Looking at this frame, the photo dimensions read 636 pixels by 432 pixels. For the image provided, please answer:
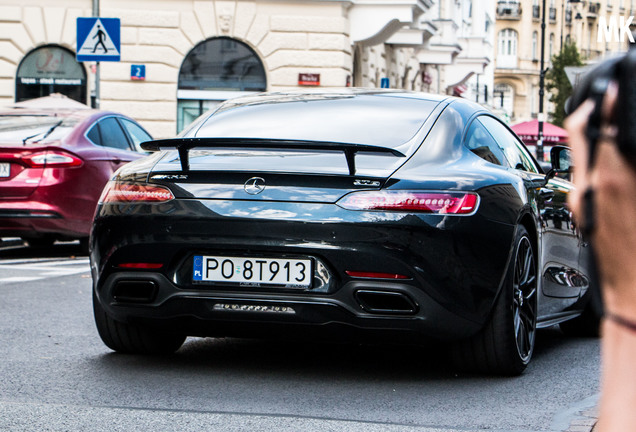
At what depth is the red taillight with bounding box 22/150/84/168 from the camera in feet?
39.7

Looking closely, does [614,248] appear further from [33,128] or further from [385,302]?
[33,128]

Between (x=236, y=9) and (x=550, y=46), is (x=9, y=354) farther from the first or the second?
(x=550, y=46)

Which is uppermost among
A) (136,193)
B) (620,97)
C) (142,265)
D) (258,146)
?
(620,97)

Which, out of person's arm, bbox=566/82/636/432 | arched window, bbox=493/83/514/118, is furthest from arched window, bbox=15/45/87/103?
arched window, bbox=493/83/514/118

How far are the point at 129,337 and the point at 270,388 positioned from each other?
1.01 meters

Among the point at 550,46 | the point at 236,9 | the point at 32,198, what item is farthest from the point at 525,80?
the point at 32,198

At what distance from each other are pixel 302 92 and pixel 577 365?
6.34 feet

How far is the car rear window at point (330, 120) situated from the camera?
5711 millimetres

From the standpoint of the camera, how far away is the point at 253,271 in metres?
5.23

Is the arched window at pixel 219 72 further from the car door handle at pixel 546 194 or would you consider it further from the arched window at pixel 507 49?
the arched window at pixel 507 49

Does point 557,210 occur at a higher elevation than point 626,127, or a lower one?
lower

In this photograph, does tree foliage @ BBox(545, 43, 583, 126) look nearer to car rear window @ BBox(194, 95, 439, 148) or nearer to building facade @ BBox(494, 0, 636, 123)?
building facade @ BBox(494, 0, 636, 123)

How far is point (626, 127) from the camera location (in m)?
1.64

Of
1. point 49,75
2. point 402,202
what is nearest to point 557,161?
point 402,202
